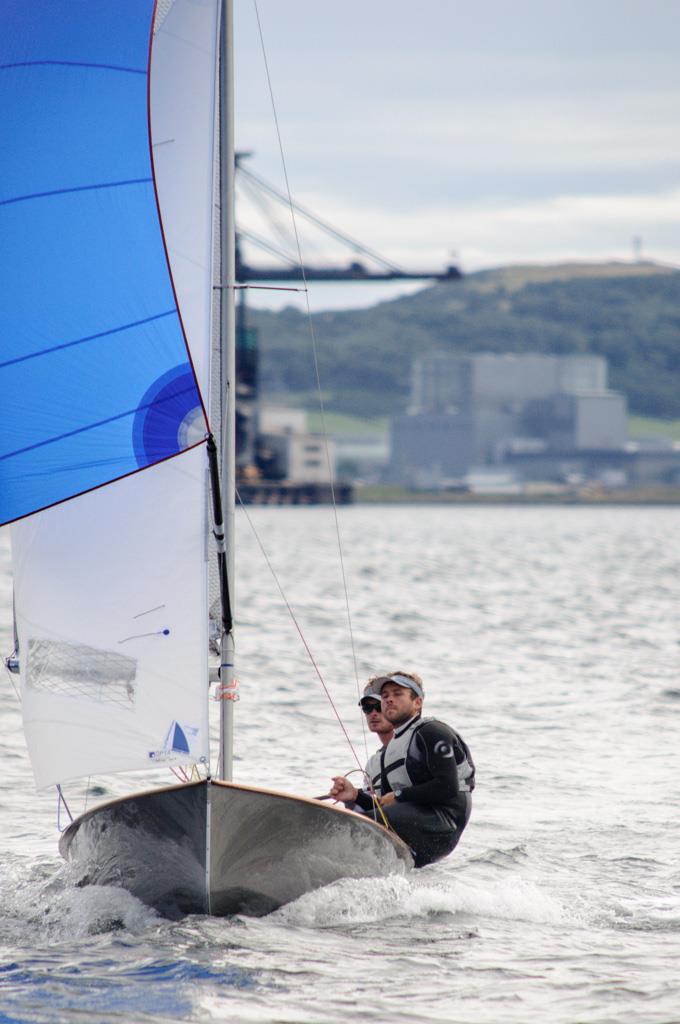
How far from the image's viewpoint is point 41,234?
6.38 metres

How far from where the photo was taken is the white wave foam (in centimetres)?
684

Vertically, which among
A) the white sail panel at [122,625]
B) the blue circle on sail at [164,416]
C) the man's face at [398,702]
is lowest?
the man's face at [398,702]

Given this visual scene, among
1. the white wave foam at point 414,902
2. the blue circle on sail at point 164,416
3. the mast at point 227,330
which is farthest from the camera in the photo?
the white wave foam at point 414,902

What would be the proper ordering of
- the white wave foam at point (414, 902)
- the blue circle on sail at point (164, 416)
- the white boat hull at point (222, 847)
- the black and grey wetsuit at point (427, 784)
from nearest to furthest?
the blue circle on sail at point (164, 416) → the white boat hull at point (222, 847) → the white wave foam at point (414, 902) → the black and grey wetsuit at point (427, 784)

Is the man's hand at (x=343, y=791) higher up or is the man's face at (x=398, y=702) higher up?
the man's face at (x=398, y=702)

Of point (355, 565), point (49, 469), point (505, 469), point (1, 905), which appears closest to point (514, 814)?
point (1, 905)

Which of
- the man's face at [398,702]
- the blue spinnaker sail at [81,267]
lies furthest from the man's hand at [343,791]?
the blue spinnaker sail at [81,267]

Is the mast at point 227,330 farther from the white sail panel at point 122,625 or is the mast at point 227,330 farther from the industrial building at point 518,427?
the industrial building at point 518,427

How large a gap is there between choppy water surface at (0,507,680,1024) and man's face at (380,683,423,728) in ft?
2.48

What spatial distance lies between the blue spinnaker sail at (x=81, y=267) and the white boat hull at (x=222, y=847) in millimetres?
1362

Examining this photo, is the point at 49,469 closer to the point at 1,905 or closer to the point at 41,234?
the point at 41,234

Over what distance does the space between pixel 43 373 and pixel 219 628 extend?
132 cm

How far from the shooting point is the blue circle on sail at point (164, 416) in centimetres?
618

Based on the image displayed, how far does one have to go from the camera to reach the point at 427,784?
7219mm
